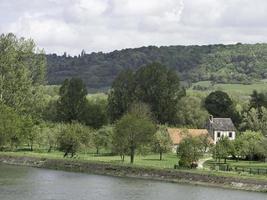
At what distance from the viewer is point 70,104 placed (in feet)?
359

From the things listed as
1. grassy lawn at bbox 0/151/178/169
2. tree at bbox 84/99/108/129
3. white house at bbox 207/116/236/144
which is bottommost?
grassy lawn at bbox 0/151/178/169

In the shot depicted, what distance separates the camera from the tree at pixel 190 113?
378ft

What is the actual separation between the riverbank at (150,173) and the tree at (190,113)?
152ft

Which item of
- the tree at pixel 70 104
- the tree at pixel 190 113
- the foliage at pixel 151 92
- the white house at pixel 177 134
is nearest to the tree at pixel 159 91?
the foliage at pixel 151 92

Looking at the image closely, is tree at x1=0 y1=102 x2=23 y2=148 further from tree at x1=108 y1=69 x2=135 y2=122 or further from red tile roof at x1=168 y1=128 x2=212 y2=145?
tree at x1=108 y1=69 x2=135 y2=122

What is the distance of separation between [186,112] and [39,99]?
36126 millimetres

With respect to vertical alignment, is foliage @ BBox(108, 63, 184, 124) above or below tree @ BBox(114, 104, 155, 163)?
above

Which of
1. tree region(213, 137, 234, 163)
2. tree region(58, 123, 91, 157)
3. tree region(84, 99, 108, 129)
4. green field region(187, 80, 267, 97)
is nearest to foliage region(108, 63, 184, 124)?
tree region(84, 99, 108, 129)

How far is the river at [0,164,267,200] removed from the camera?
1810 inches

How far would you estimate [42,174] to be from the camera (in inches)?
2451

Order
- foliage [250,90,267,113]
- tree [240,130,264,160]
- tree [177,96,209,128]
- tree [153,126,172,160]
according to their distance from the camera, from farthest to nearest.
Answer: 1. tree [177,96,209,128]
2. foliage [250,90,267,113]
3. tree [153,126,172,160]
4. tree [240,130,264,160]

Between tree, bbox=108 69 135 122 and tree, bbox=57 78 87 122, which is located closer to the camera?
tree, bbox=57 78 87 122

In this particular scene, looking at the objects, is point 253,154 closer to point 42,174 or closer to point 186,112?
point 42,174

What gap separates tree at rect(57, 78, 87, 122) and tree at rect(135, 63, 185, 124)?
10.1m
